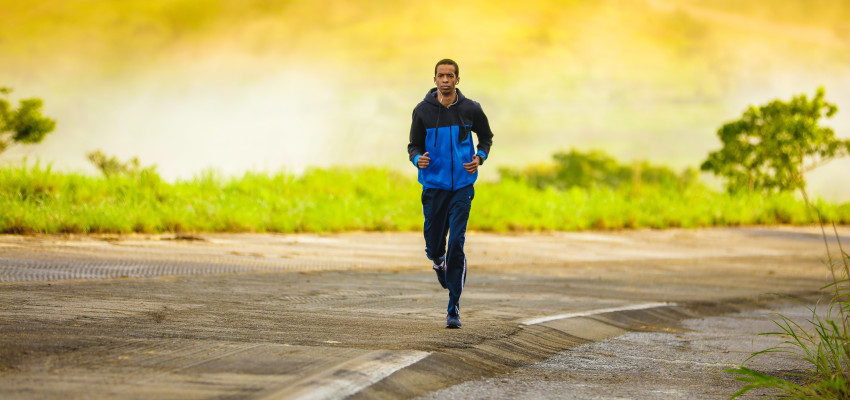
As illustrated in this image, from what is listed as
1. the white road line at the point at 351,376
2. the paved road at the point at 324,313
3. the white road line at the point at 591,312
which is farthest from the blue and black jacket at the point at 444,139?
the white road line at the point at 351,376

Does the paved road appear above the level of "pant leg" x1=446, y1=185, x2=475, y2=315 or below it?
below

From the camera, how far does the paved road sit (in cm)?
460

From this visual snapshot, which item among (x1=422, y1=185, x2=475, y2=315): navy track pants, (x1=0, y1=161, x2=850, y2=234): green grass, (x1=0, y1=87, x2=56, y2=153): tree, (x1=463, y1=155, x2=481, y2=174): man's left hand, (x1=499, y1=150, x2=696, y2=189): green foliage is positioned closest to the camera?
(x1=463, y1=155, x2=481, y2=174): man's left hand

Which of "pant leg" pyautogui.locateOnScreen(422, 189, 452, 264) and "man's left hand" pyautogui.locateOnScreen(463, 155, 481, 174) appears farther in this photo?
"pant leg" pyautogui.locateOnScreen(422, 189, 452, 264)

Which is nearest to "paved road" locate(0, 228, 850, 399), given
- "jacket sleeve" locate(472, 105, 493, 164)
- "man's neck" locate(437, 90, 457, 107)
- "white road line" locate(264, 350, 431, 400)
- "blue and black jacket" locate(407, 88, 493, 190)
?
"white road line" locate(264, 350, 431, 400)

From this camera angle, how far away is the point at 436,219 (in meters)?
6.79

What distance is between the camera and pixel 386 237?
16156mm

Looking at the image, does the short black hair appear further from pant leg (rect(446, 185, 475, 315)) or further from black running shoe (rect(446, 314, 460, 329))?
black running shoe (rect(446, 314, 460, 329))

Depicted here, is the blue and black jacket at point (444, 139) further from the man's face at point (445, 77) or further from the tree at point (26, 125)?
the tree at point (26, 125)

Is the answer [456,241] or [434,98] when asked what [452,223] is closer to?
[456,241]

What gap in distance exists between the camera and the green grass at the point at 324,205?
13977mm

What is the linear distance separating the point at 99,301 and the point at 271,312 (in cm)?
133

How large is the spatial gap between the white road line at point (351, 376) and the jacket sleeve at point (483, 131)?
80.3 inches

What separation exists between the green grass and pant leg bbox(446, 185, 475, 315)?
807 cm
